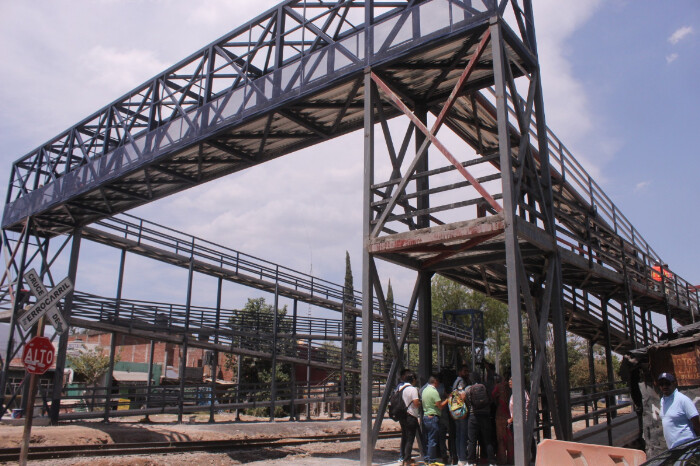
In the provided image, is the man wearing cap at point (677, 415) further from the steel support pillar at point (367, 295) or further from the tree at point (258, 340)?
the tree at point (258, 340)

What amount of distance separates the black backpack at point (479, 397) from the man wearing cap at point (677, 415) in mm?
2858

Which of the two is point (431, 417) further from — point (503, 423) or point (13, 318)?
point (13, 318)

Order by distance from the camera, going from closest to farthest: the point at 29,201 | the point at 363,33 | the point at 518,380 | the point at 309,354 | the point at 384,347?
the point at 518,380 → the point at 363,33 → the point at 29,201 → the point at 309,354 → the point at 384,347

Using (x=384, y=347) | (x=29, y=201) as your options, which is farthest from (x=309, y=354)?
(x=29, y=201)

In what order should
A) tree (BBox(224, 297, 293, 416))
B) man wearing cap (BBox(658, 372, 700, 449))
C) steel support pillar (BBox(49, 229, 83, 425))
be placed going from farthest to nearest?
tree (BBox(224, 297, 293, 416)) → steel support pillar (BBox(49, 229, 83, 425)) → man wearing cap (BBox(658, 372, 700, 449))

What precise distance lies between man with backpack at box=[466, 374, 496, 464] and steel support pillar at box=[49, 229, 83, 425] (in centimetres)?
1236

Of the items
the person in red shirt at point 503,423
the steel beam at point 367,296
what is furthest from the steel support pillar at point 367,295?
the person in red shirt at point 503,423

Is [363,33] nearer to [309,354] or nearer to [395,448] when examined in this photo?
[395,448]

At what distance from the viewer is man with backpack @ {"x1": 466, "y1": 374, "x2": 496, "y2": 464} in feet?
28.9

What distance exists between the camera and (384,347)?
100ft

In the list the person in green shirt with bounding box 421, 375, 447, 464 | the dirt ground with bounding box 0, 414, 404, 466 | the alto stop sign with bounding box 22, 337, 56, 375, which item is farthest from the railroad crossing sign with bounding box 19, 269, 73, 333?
the person in green shirt with bounding box 421, 375, 447, 464

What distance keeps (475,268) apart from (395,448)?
5545 mm

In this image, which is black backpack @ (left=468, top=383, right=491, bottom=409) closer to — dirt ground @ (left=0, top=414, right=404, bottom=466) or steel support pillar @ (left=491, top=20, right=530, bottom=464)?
steel support pillar @ (left=491, top=20, right=530, bottom=464)

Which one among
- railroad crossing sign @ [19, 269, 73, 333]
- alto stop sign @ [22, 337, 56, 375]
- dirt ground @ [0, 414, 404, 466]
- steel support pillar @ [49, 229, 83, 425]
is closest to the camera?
alto stop sign @ [22, 337, 56, 375]
